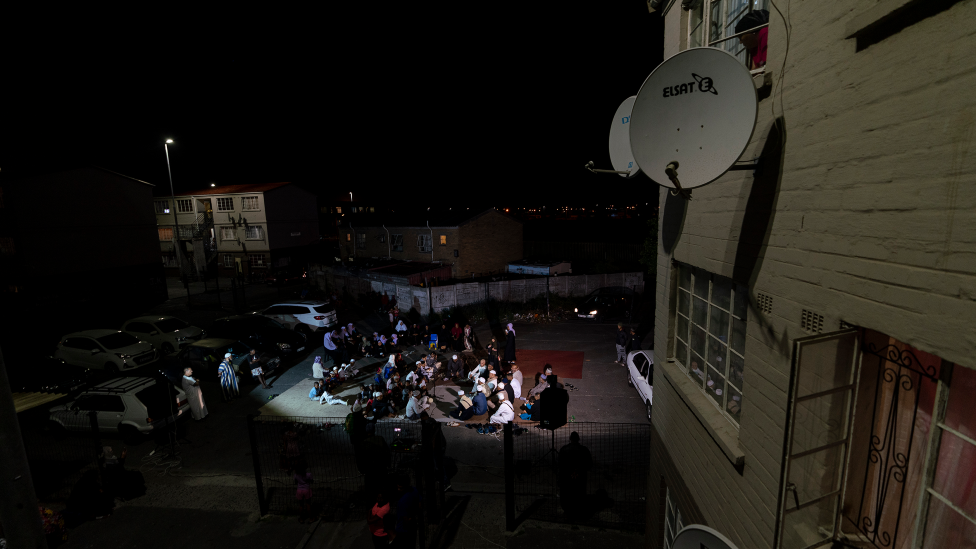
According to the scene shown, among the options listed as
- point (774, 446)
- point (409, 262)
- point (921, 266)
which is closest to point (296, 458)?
point (774, 446)

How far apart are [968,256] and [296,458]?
9.57 m

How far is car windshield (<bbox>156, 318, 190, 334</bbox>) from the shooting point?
18000mm

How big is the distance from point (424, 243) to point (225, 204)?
2302 centimetres

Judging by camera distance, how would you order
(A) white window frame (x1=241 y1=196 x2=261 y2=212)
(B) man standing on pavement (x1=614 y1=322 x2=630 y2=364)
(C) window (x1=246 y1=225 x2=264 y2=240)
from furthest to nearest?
(C) window (x1=246 y1=225 x2=264 y2=240) < (A) white window frame (x1=241 y1=196 x2=261 y2=212) < (B) man standing on pavement (x1=614 y1=322 x2=630 y2=364)

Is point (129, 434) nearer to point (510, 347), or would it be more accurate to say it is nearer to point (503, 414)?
point (503, 414)

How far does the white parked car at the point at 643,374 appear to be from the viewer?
1124 centimetres

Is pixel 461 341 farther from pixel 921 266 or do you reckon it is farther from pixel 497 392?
pixel 921 266

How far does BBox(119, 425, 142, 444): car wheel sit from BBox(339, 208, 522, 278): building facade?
1975cm

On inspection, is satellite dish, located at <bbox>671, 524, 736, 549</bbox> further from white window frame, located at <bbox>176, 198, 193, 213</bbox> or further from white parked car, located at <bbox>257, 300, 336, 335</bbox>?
white window frame, located at <bbox>176, 198, 193, 213</bbox>

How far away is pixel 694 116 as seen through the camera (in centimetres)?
346

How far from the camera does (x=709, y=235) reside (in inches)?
175

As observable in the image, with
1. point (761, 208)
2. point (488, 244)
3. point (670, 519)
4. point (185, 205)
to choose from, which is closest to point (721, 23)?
point (761, 208)

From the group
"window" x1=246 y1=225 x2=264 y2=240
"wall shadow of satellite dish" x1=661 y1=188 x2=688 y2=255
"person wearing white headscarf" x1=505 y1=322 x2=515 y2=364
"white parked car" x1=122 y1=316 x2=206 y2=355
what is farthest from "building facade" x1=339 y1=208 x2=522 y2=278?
"wall shadow of satellite dish" x1=661 y1=188 x2=688 y2=255

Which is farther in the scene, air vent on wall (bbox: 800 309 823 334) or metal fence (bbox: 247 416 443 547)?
metal fence (bbox: 247 416 443 547)
